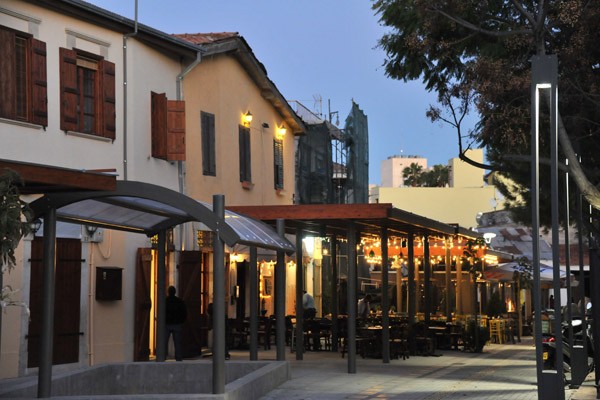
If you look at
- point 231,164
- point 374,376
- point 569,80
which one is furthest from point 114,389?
point 231,164

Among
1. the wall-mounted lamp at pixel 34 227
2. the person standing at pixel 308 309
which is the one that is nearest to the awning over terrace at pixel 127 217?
the wall-mounted lamp at pixel 34 227

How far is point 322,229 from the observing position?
876 inches

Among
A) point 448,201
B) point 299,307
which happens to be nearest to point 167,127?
point 299,307

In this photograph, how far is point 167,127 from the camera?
75.5 feet

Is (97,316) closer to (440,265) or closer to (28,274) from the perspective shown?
(28,274)

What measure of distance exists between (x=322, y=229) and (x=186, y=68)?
567 cm

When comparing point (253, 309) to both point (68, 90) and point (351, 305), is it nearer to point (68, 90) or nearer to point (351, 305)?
point (351, 305)

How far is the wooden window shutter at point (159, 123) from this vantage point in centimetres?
2284

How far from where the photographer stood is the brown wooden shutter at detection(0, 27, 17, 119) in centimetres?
1823

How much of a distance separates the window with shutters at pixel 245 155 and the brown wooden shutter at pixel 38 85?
1011 centimetres

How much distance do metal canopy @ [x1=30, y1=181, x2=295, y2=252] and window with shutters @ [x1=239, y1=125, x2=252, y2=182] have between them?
1365 centimetres

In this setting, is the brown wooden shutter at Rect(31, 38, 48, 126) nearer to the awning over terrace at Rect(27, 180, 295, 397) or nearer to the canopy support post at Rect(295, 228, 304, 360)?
the awning over terrace at Rect(27, 180, 295, 397)

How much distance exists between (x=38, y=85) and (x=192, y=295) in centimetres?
723

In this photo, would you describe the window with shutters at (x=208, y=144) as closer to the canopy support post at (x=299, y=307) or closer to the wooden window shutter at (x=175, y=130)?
the wooden window shutter at (x=175, y=130)
